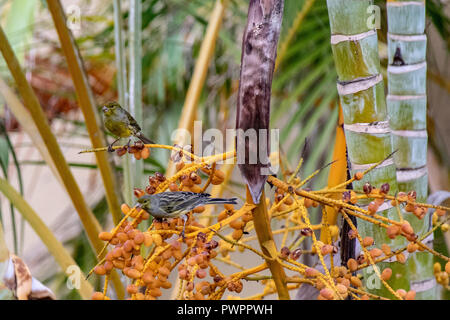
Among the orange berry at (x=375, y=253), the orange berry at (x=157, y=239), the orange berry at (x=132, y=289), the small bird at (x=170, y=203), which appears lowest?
the orange berry at (x=132, y=289)

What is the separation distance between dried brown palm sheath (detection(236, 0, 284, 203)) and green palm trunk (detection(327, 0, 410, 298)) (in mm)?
83

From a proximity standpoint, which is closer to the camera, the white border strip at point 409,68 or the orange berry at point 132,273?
the orange berry at point 132,273

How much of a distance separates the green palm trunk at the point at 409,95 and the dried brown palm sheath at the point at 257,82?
17cm

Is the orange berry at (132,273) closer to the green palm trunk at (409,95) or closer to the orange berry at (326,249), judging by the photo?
the orange berry at (326,249)

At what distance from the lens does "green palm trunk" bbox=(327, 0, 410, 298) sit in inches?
12.9

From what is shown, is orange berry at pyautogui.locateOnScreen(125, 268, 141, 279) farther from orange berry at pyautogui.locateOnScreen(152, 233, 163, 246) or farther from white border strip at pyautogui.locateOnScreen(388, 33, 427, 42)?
white border strip at pyautogui.locateOnScreen(388, 33, 427, 42)

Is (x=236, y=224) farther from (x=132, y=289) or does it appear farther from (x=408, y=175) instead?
(x=408, y=175)

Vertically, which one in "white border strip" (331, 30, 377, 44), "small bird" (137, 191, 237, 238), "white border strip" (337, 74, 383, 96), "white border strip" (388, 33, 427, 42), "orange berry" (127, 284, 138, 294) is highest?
"white border strip" (388, 33, 427, 42)

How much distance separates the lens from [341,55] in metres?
0.33

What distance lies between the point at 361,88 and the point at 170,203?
151 mm

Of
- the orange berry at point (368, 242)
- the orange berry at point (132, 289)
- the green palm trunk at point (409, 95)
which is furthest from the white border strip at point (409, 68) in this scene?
the orange berry at point (132, 289)

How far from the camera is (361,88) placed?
0.34 meters

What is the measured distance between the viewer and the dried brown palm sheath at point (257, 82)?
0.82 feet

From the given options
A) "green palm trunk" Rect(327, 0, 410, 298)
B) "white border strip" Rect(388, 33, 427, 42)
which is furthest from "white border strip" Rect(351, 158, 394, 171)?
"white border strip" Rect(388, 33, 427, 42)
